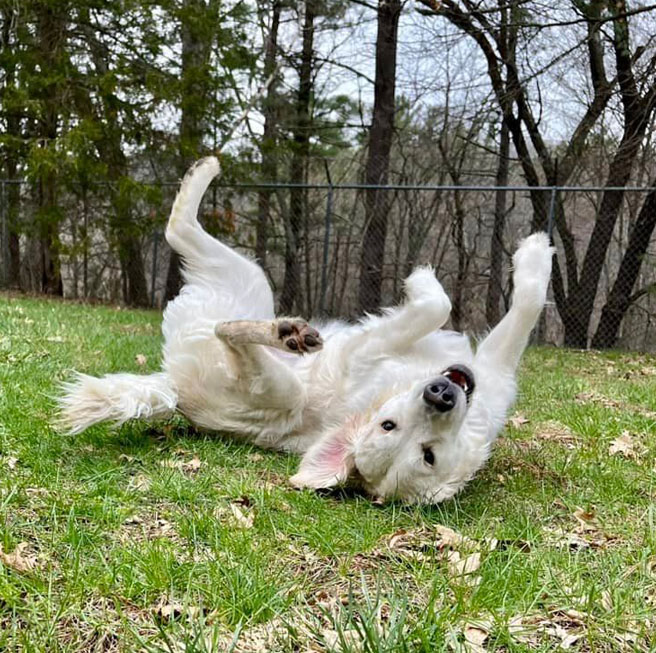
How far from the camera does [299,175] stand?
48.6 ft

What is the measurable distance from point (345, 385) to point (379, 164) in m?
10.0

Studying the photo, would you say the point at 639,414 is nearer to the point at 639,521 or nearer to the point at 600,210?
the point at 639,521

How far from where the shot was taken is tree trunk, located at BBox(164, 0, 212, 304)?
1229 centimetres

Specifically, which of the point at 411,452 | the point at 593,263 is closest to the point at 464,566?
the point at 411,452

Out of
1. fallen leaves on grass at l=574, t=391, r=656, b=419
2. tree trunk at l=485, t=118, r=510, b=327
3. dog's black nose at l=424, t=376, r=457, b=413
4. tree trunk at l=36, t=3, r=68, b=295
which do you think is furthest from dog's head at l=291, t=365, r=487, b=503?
tree trunk at l=36, t=3, r=68, b=295

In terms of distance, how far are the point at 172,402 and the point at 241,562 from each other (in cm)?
153

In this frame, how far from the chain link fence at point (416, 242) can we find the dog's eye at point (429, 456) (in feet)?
29.8

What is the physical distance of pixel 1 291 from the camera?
44.1ft

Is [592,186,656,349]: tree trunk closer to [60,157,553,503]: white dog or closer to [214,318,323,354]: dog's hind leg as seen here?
[60,157,553,503]: white dog

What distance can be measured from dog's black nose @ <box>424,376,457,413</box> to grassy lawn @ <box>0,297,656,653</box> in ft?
1.38

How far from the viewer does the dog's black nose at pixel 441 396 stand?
2646 millimetres

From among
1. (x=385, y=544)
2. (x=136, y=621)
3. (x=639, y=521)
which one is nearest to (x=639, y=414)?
(x=639, y=521)

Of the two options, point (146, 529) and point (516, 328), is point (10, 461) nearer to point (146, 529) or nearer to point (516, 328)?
point (146, 529)

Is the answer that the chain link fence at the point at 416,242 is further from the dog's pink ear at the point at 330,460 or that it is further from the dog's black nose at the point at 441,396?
the dog's black nose at the point at 441,396
